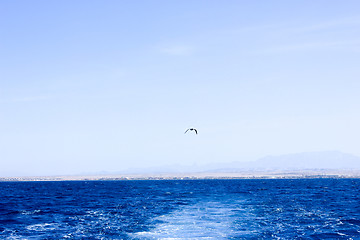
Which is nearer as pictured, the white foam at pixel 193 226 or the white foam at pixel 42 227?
the white foam at pixel 193 226

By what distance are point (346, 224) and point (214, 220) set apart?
17.8m

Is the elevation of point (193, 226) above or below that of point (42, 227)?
below

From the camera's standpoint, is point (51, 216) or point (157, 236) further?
point (51, 216)

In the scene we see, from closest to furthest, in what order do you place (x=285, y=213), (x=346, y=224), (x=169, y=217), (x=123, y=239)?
(x=123, y=239) < (x=346, y=224) < (x=169, y=217) < (x=285, y=213)

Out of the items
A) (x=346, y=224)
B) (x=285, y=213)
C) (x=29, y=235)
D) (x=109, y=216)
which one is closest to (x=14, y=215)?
(x=109, y=216)

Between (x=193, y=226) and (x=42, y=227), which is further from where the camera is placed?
(x=42, y=227)

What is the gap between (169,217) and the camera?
59.4 meters

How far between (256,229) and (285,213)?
1773 cm

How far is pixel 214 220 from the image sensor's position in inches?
2157

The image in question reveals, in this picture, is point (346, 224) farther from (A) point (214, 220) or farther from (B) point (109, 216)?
(B) point (109, 216)

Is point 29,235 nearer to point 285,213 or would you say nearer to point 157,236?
point 157,236

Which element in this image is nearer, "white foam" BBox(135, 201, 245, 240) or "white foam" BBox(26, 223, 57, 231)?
"white foam" BBox(135, 201, 245, 240)

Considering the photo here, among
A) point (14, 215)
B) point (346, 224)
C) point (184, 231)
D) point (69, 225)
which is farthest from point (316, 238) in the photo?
point (14, 215)

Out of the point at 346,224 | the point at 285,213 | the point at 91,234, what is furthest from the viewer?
the point at 285,213
